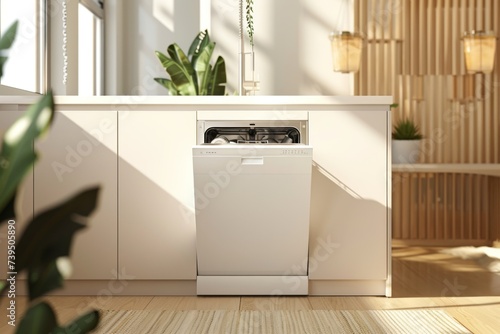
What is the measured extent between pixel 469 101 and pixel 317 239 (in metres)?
2.90

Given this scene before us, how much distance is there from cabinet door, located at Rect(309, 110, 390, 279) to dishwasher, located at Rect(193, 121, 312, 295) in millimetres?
111

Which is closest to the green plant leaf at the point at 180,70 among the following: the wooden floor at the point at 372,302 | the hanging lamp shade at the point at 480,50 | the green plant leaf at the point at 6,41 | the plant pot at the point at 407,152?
the wooden floor at the point at 372,302

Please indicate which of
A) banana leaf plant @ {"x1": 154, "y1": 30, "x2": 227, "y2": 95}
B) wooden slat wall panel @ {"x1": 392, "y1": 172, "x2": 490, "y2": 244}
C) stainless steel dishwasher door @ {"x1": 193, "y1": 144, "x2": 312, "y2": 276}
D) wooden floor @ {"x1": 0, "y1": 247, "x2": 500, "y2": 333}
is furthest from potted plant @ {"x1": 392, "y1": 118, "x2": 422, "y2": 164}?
stainless steel dishwasher door @ {"x1": 193, "y1": 144, "x2": 312, "y2": 276}

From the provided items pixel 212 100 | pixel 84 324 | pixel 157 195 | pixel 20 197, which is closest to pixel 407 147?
pixel 212 100

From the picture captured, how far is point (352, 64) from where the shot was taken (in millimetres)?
4871

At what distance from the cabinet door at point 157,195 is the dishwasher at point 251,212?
0.09m

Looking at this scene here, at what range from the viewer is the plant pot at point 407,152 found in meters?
4.72

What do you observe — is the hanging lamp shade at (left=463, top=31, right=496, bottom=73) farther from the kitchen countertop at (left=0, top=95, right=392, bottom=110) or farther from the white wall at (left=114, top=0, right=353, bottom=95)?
the kitchen countertop at (left=0, top=95, right=392, bottom=110)

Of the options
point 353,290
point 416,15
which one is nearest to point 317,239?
point 353,290

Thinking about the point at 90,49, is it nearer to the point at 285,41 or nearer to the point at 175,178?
the point at 285,41

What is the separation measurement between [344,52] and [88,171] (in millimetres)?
2312

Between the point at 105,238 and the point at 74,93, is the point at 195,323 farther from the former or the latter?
the point at 74,93

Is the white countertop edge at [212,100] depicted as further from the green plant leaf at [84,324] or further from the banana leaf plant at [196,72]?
the green plant leaf at [84,324]

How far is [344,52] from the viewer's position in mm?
4824
